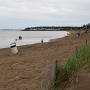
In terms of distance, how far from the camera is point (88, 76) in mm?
5812

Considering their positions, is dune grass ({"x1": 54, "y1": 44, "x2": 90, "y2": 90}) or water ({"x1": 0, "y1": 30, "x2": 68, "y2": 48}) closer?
dune grass ({"x1": 54, "y1": 44, "x2": 90, "y2": 90})

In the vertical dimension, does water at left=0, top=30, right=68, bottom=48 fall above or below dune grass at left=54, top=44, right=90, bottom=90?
below

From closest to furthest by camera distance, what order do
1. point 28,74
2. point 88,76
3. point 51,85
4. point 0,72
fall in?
point 51,85 < point 88,76 < point 28,74 < point 0,72

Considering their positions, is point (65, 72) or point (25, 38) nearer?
point (65, 72)

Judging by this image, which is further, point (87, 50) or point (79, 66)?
point (87, 50)

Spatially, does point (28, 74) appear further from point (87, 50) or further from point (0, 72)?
point (87, 50)

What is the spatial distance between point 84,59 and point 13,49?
13.0 metres

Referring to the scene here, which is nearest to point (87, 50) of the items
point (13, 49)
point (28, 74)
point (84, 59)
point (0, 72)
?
point (84, 59)

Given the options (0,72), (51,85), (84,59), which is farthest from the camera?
(0,72)

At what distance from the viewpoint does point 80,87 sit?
5238 mm

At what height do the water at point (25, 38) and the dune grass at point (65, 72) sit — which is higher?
the dune grass at point (65, 72)

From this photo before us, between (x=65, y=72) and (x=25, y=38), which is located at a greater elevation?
(x=65, y=72)

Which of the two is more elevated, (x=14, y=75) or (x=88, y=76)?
(x=88, y=76)

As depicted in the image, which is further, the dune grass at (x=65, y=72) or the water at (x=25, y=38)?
the water at (x=25, y=38)
